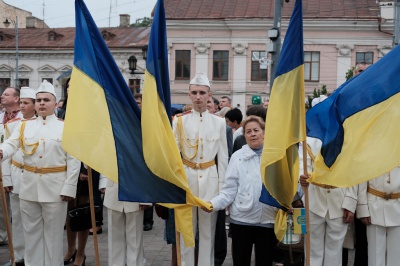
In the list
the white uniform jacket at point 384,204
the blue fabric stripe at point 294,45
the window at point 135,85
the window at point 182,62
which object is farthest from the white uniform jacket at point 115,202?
the window at point 182,62

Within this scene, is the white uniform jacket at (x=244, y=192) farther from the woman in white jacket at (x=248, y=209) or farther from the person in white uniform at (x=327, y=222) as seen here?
the person in white uniform at (x=327, y=222)

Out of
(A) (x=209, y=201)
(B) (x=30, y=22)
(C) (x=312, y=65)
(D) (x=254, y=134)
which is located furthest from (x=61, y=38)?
(D) (x=254, y=134)

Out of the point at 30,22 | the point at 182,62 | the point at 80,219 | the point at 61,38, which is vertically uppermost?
the point at 30,22

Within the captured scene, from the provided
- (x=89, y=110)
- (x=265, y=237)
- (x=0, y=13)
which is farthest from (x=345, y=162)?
(x=0, y=13)

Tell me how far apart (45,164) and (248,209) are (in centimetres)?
235

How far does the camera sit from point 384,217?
6195mm

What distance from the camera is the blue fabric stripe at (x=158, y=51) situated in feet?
18.8

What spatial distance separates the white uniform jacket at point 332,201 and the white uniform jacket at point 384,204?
4.4 inches

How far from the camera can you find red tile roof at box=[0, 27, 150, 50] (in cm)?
4131

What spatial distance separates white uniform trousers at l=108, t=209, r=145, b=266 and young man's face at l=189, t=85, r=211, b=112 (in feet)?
4.32

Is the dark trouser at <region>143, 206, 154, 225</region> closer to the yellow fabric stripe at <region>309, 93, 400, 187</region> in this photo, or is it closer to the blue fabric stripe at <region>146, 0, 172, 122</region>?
the blue fabric stripe at <region>146, 0, 172, 122</region>

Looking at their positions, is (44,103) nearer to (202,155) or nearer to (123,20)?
(202,155)

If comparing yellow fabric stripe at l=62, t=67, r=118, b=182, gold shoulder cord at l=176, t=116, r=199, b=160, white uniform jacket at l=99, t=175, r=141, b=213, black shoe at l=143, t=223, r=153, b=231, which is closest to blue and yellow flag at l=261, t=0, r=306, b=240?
gold shoulder cord at l=176, t=116, r=199, b=160

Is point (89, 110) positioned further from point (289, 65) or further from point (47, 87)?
point (289, 65)
